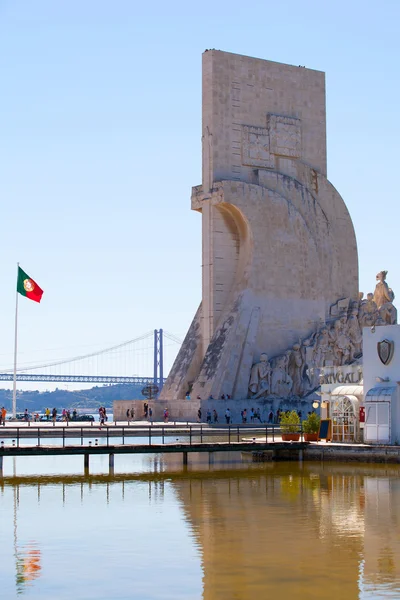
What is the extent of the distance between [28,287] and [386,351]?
679 inches

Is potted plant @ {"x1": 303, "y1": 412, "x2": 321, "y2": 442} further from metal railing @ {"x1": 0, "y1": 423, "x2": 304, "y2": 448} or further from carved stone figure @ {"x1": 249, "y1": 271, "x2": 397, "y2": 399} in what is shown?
carved stone figure @ {"x1": 249, "y1": 271, "x2": 397, "y2": 399}

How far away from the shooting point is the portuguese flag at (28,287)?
3784 centimetres

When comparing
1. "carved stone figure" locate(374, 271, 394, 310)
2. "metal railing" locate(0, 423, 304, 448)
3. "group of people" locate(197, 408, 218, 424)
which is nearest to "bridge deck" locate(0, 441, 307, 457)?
"metal railing" locate(0, 423, 304, 448)

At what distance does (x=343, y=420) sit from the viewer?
84.5 feet

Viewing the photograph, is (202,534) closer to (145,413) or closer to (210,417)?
(210,417)

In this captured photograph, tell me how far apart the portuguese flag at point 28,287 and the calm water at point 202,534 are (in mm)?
15269

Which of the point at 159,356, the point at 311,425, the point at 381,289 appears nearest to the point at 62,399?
the point at 159,356

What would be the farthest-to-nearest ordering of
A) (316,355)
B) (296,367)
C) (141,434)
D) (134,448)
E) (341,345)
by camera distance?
(341,345), (316,355), (296,367), (141,434), (134,448)

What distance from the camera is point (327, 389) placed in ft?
89.4

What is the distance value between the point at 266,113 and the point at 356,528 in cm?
2855

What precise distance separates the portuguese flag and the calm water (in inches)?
601

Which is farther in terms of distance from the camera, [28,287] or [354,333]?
[354,333]

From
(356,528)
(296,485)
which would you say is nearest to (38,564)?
(356,528)

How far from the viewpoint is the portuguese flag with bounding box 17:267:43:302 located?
124ft
